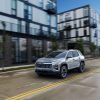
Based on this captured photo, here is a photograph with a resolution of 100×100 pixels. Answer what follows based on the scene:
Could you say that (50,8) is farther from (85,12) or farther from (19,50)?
(85,12)

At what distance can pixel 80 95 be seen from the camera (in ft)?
28.3

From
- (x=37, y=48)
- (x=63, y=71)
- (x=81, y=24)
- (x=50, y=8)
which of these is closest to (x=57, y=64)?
(x=63, y=71)

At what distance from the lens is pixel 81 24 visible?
57.1 metres

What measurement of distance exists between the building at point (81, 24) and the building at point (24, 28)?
17670 millimetres

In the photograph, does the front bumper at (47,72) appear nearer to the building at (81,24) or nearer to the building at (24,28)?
the building at (24,28)

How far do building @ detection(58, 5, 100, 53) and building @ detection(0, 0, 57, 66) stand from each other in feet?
58.0

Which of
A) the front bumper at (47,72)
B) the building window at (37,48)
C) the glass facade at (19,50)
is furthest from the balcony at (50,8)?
the front bumper at (47,72)

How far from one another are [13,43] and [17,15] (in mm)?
6492

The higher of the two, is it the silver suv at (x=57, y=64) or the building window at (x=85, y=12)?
the building window at (x=85, y=12)

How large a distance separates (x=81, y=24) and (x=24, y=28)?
95.9ft

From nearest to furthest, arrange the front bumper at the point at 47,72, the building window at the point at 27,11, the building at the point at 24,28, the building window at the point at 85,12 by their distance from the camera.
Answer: the front bumper at the point at 47,72 < the building at the point at 24,28 < the building window at the point at 27,11 < the building window at the point at 85,12

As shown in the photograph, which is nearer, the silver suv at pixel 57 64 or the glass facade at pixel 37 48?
the silver suv at pixel 57 64

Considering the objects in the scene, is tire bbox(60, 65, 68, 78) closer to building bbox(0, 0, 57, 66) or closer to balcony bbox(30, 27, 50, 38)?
building bbox(0, 0, 57, 66)

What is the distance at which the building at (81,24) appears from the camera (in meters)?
55.7
